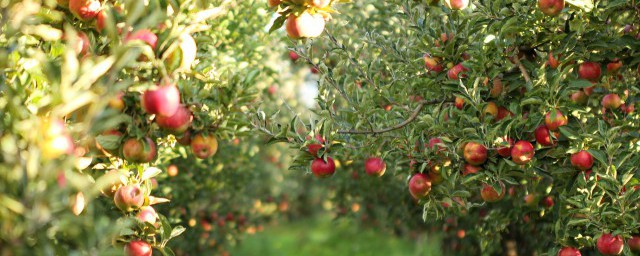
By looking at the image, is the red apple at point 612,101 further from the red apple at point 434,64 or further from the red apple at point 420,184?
the red apple at point 420,184

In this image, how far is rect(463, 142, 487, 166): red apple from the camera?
3.32 m

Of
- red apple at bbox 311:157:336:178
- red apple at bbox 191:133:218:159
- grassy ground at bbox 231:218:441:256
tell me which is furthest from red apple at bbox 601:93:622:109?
grassy ground at bbox 231:218:441:256

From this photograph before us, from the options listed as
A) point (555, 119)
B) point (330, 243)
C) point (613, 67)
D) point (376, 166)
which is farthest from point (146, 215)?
point (330, 243)

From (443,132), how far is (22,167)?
2245 mm

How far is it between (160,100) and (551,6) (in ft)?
6.57

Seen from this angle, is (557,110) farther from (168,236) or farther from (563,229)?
(168,236)

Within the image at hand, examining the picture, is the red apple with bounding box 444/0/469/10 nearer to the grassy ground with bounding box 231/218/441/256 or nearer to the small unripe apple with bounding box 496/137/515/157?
the small unripe apple with bounding box 496/137/515/157

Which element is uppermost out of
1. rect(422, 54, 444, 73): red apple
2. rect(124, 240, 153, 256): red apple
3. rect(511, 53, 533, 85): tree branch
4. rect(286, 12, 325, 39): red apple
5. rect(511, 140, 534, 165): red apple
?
rect(286, 12, 325, 39): red apple

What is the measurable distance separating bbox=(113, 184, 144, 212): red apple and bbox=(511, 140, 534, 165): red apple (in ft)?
5.85

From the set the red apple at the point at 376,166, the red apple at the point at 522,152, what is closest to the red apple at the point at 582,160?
the red apple at the point at 522,152

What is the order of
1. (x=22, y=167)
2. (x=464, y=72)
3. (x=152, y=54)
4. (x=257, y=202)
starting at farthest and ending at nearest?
(x=257, y=202), (x=464, y=72), (x=152, y=54), (x=22, y=167)

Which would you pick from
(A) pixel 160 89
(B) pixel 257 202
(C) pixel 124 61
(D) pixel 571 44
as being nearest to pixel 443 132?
(D) pixel 571 44

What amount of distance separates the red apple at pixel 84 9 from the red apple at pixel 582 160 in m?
2.35

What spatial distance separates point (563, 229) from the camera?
3727 millimetres
